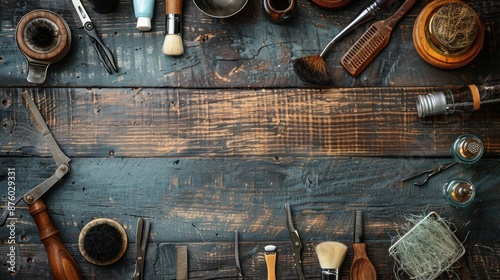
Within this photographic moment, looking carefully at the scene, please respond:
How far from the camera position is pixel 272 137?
5.51ft

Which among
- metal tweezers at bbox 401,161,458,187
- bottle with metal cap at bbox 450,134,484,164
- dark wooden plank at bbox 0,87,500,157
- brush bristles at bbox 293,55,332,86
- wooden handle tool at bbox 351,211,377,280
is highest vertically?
brush bristles at bbox 293,55,332,86

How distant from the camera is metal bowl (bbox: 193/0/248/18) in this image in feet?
5.50

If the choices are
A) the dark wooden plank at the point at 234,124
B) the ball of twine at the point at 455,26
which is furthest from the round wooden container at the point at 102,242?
the ball of twine at the point at 455,26

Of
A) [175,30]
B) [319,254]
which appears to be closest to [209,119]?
[175,30]

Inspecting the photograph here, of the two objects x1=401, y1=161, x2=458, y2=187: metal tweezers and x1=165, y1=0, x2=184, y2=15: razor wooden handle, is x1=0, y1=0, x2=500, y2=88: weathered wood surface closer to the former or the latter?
x1=165, y1=0, x2=184, y2=15: razor wooden handle

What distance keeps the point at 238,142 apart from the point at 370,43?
0.45 meters

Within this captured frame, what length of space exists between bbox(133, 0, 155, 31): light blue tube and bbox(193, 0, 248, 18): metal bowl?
0.13m

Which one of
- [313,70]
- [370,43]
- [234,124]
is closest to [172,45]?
[234,124]

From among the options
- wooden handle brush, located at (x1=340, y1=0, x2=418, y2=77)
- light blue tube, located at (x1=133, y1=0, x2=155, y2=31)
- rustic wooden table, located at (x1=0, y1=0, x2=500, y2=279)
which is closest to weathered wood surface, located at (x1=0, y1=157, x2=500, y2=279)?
rustic wooden table, located at (x1=0, y1=0, x2=500, y2=279)

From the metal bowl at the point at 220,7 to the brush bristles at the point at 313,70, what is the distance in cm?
22

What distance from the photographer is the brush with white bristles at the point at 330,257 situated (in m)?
1.63

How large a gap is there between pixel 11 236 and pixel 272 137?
0.75 m

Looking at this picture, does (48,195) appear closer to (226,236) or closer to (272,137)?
(226,236)

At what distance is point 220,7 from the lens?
5.55ft
